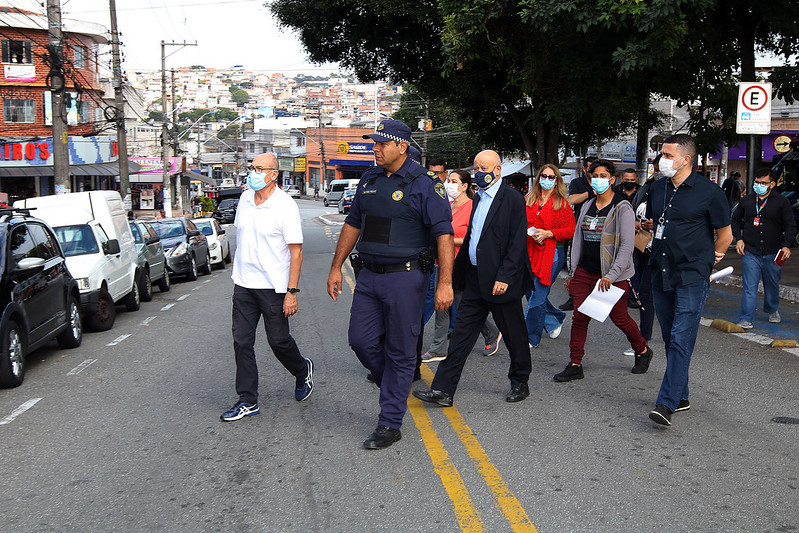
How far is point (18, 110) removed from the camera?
132ft

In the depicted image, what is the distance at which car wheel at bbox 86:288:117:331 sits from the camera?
11.6m

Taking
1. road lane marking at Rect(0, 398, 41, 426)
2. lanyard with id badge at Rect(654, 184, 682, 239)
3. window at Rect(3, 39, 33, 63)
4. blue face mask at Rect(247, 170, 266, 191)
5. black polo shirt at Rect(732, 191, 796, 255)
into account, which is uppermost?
window at Rect(3, 39, 33, 63)

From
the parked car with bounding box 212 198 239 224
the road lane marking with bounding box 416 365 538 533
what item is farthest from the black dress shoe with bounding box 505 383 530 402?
the parked car with bounding box 212 198 239 224

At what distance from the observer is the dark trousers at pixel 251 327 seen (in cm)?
638

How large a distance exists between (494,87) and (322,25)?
4801 millimetres

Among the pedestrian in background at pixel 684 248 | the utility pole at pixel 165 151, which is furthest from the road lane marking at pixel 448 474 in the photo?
the utility pole at pixel 165 151

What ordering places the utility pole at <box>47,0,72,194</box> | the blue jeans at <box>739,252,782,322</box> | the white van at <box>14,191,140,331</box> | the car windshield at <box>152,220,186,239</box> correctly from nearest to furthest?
the blue jeans at <box>739,252,782,322</box> < the white van at <box>14,191,140,331</box> < the car windshield at <box>152,220,186,239</box> < the utility pole at <box>47,0,72,194</box>

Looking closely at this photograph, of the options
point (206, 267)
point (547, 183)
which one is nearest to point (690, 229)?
point (547, 183)

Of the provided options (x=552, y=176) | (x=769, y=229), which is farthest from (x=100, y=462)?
(x=769, y=229)

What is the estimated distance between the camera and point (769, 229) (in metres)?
10.4

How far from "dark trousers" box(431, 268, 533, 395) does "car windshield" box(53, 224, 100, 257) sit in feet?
25.0

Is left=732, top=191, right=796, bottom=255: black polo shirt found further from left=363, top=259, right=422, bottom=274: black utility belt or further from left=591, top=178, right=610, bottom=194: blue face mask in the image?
left=363, top=259, right=422, bottom=274: black utility belt

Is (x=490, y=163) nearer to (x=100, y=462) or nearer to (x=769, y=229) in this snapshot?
(x=100, y=462)

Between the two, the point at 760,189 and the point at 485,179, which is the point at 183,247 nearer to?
the point at 760,189
